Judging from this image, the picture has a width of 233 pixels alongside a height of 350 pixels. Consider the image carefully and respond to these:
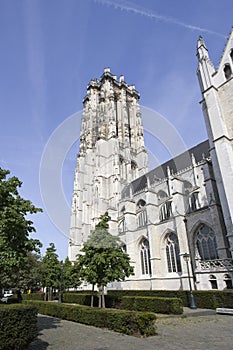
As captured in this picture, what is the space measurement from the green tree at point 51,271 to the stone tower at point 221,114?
19.8m

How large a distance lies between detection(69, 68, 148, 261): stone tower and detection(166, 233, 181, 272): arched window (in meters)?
11.1

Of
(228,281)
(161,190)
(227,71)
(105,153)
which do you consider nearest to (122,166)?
(105,153)

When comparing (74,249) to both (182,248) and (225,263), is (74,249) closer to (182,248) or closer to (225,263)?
(182,248)

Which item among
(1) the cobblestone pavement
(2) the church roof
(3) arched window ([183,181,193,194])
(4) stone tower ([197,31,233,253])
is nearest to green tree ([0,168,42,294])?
(1) the cobblestone pavement

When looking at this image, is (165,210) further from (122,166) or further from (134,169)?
(134,169)

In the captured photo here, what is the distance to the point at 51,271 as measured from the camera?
88.6 ft

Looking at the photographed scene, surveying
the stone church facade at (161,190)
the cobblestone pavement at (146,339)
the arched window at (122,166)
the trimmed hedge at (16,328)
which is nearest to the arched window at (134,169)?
the stone church facade at (161,190)

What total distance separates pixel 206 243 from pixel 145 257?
30.8 feet

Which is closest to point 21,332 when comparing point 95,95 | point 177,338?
point 177,338

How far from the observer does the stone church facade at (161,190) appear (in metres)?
18.7

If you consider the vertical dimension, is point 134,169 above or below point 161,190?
above

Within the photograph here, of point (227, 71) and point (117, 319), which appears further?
point (227, 71)

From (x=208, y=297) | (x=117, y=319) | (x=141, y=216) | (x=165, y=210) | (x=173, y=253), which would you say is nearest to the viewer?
(x=117, y=319)

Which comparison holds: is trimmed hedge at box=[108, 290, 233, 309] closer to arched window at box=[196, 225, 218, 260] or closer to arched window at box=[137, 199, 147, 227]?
arched window at box=[196, 225, 218, 260]
